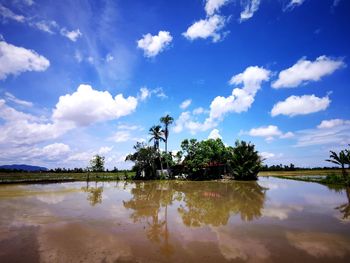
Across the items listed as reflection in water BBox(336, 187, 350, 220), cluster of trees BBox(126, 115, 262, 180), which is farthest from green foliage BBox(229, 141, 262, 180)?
reflection in water BBox(336, 187, 350, 220)

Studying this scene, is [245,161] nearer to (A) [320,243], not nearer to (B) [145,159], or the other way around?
(B) [145,159]

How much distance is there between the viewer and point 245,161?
38.5 m

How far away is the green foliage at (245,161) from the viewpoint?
38531 millimetres

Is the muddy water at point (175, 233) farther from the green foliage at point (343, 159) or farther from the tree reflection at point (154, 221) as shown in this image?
the green foliage at point (343, 159)

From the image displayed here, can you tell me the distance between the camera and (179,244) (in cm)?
860

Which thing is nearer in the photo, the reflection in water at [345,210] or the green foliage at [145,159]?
the reflection in water at [345,210]

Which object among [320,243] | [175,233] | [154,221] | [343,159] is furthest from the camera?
[343,159]

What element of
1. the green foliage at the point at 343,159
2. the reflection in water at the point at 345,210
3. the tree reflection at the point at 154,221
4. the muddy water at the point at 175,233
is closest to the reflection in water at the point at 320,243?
the muddy water at the point at 175,233

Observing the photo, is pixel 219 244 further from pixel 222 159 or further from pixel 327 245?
pixel 222 159

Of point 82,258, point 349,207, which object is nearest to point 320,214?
point 349,207

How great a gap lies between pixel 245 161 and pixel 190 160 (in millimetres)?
8447

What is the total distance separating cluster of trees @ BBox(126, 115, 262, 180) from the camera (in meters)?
40.7

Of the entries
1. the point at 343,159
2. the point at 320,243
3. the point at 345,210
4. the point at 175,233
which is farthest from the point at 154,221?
the point at 343,159

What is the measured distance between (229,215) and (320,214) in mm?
4658
